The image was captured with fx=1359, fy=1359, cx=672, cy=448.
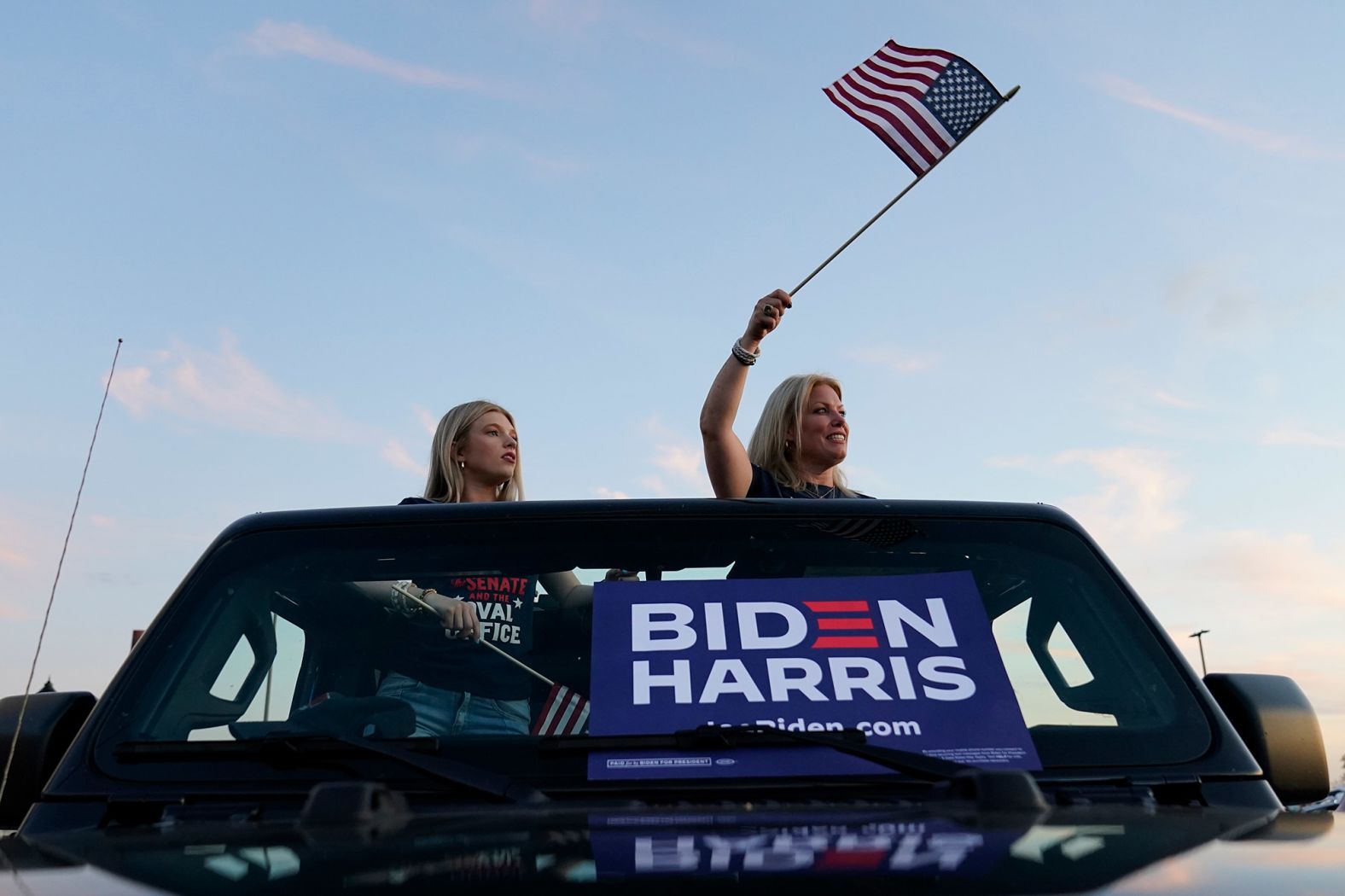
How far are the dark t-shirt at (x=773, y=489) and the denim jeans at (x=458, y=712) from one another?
2608 millimetres

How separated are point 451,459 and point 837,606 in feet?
10.1

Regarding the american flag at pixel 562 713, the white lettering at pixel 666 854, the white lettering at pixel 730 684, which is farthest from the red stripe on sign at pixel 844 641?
the white lettering at pixel 666 854

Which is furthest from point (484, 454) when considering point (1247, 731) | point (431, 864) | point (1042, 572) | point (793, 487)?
point (431, 864)

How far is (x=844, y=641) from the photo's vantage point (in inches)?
87.7

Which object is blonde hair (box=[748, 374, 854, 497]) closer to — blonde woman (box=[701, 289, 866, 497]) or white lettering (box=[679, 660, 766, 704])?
blonde woman (box=[701, 289, 866, 497])

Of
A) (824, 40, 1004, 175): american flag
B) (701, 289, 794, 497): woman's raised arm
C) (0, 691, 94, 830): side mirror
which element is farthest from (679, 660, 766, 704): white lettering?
(824, 40, 1004, 175): american flag

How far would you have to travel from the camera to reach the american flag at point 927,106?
746cm

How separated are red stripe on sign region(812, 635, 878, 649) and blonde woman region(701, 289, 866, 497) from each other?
263cm

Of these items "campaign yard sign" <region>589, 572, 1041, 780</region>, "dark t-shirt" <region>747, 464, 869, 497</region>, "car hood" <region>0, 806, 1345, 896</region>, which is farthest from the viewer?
"dark t-shirt" <region>747, 464, 869, 497</region>

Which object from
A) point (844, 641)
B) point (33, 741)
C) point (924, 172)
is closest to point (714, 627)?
point (844, 641)

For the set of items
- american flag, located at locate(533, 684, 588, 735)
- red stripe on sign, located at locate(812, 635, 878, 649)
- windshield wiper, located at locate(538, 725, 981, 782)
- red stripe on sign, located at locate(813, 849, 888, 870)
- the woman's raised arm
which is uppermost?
the woman's raised arm

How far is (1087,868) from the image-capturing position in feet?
4.23

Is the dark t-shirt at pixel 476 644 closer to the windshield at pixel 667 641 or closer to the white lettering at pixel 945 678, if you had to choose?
the windshield at pixel 667 641

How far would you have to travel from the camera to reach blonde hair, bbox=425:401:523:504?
16.5ft
